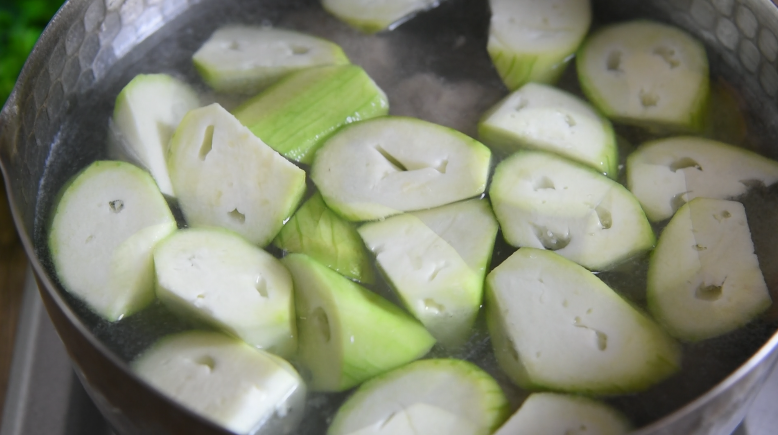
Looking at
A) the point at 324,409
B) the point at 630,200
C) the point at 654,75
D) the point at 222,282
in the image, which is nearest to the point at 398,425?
the point at 324,409

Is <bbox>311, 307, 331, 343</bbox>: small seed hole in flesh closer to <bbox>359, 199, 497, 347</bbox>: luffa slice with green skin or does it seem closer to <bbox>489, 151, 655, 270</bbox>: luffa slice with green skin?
<bbox>359, 199, 497, 347</bbox>: luffa slice with green skin

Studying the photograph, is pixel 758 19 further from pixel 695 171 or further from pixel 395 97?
pixel 395 97

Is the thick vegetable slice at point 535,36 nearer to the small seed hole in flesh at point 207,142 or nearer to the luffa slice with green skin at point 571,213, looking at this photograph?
the luffa slice with green skin at point 571,213

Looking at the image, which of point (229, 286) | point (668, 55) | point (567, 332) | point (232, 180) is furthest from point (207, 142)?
point (668, 55)

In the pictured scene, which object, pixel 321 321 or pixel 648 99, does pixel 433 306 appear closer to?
pixel 321 321

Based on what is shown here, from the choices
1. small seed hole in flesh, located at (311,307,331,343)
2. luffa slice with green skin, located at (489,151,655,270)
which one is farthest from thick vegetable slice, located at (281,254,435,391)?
luffa slice with green skin, located at (489,151,655,270)
